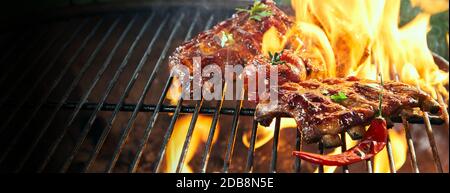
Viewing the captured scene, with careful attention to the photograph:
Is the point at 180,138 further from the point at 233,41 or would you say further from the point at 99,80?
the point at 99,80

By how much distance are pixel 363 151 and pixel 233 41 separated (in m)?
1.28

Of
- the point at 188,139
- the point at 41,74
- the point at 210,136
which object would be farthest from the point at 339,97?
the point at 41,74

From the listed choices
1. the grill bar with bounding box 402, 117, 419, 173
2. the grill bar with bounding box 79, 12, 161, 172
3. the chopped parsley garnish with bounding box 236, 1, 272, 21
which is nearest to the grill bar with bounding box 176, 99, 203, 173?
the grill bar with bounding box 79, 12, 161, 172

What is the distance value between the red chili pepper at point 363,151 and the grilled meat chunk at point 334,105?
0.24ft

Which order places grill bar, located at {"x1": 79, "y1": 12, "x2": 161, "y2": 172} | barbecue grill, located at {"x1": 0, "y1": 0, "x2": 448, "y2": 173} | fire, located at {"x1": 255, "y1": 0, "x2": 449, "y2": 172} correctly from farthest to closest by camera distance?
barbecue grill, located at {"x1": 0, "y1": 0, "x2": 448, "y2": 173}, fire, located at {"x1": 255, "y1": 0, "x2": 449, "y2": 172}, grill bar, located at {"x1": 79, "y1": 12, "x2": 161, "y2": 172}

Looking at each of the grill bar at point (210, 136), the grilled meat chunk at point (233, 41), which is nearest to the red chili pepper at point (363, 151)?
the grill bar at point (210, 136)

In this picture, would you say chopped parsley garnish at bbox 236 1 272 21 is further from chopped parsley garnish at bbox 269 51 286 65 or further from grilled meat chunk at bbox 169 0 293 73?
chopped parsley garnish at bbox 269 51 286 65

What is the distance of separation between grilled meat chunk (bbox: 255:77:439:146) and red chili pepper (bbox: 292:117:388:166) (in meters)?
0.07

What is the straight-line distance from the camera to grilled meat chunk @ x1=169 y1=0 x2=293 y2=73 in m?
2.87

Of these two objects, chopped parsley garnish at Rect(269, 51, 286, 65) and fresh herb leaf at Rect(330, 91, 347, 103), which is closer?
fresh herb leaf at Rect(330, 91, 347, 103)
